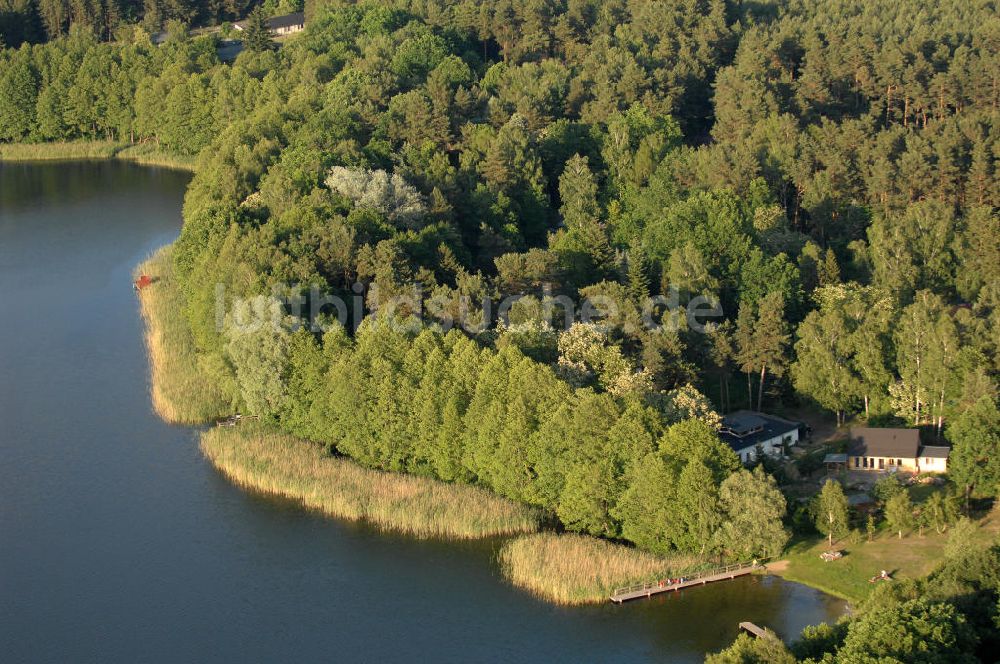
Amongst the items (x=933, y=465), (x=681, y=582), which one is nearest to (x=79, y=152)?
(x=933, y=465)

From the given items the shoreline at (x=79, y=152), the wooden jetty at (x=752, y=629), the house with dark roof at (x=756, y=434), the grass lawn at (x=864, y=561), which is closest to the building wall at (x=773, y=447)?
the house with dark roof at (x=756, y=434)

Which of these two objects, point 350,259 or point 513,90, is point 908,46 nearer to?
point 513,90

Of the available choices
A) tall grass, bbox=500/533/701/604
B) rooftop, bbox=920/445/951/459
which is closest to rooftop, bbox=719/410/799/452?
rooftop, bbox=920/445/951/459

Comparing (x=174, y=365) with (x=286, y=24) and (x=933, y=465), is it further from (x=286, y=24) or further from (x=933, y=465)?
(x=286, y=24)

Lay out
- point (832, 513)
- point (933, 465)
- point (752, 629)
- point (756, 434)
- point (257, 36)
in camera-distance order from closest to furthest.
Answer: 1. point (752, 629)
2. point (832, 513)
3. point (933, 465)
4. point (756, 434)
5. point (257, 36)

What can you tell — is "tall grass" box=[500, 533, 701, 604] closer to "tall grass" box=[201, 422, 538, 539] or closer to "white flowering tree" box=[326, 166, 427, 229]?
"tall grass" box=[201, 422, 538, 539]

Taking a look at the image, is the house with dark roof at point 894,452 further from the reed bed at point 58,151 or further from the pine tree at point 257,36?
the reed bed at point 58,151
